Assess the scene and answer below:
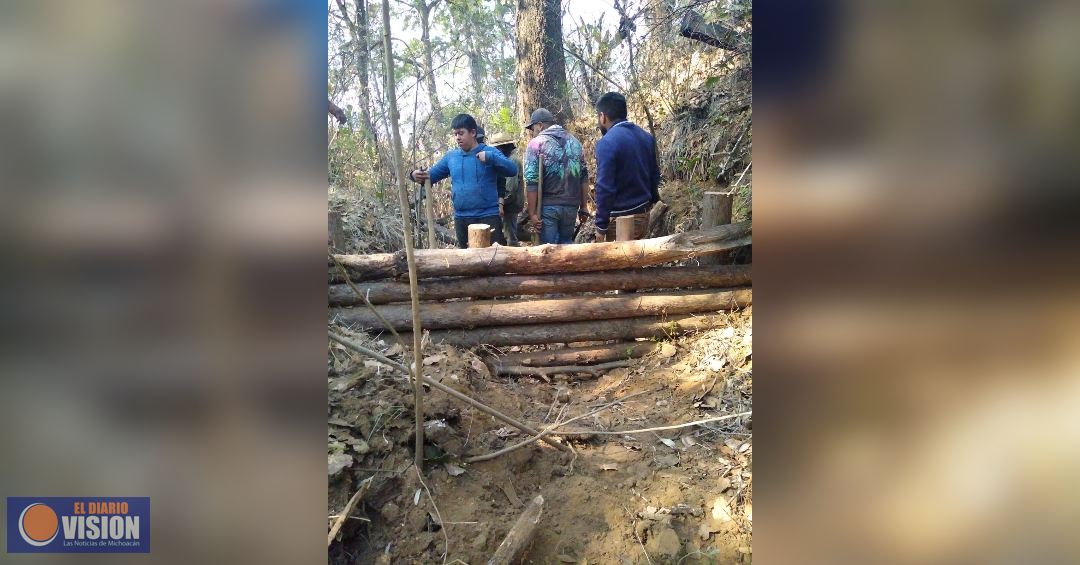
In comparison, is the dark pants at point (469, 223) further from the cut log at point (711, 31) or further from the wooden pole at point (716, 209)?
the cut log at point (711, 31)

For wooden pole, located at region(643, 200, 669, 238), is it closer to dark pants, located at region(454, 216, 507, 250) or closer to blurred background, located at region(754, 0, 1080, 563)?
dark pants, located at region(454, 216, 507, 250)

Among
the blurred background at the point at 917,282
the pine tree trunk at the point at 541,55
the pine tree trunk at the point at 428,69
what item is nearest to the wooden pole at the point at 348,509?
the blurred background at the point at 917,282

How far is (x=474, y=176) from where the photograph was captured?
5.65 m

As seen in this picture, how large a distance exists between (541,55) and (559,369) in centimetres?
514

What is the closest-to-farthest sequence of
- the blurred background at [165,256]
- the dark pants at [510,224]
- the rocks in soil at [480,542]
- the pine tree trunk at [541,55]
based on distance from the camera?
1. the blurred background at [165,256]
2. the rocks in soil at [480,542]
3. the dark pants at [510,224]
4. the pine tree trunk at [541,55]

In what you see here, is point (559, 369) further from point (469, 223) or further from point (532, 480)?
point (469, 223)

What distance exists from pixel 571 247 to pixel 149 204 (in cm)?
390

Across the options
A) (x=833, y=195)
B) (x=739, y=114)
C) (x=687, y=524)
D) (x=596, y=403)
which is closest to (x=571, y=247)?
(x=596, y=403)

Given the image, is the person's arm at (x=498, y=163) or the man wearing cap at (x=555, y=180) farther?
the man wearing cap at (x=555, y=180)

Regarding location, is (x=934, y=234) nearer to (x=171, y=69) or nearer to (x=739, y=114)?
(x=171, y=69)

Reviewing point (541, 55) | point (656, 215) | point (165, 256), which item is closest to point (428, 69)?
point (541, 55)

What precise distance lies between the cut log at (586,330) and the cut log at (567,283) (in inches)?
10.7

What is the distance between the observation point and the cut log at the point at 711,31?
623cm

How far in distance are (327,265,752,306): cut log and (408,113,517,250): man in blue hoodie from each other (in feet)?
3.42
